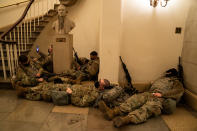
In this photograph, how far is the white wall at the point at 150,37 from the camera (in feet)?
8.96

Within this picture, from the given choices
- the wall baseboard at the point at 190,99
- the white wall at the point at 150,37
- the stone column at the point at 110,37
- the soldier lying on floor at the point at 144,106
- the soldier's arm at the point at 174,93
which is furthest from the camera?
the white wall at the point at 150,37

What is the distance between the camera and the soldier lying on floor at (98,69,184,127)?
5.83 ft

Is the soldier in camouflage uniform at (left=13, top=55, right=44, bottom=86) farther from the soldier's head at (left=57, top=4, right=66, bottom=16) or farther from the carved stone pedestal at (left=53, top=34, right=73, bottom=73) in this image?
the soldier's head at (left=57, top=4, right=66, bottom=16)

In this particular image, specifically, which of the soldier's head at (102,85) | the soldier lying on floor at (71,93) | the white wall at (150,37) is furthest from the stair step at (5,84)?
the white wall at (150,37)

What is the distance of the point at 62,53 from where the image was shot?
2.93 metres

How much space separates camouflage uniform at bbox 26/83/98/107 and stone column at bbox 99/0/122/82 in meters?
0.59

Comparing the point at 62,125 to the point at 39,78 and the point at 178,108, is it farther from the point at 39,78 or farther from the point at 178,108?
the point at 178,108

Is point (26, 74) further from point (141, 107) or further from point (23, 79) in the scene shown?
point (141, 107)

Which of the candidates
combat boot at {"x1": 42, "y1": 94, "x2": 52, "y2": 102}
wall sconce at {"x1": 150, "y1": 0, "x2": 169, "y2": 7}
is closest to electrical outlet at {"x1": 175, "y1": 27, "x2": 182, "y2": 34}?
wall sconce at {"x1": 150, "y1": 0, "x2": 169, "y2": 7}

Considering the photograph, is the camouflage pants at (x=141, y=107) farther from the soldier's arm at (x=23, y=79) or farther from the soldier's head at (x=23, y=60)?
the soldier's head at (x=23, y=60)

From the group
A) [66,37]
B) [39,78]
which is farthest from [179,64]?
[39,78]

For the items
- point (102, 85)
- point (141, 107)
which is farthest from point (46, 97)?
point (141, 107)

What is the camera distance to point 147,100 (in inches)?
83.4

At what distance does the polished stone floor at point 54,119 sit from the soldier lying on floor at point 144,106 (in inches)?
3.7
